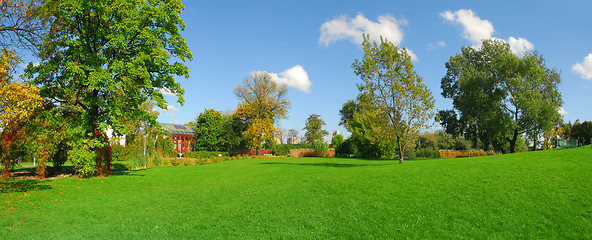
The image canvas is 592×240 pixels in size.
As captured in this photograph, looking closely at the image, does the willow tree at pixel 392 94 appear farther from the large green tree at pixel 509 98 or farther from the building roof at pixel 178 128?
the building roof at pixel 178 128

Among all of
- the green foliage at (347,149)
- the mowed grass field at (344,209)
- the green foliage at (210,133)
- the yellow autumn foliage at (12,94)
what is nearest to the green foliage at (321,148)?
the green foliage at (347,149)

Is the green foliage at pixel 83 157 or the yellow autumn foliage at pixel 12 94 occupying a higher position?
the yellow autumn foliage at pixel 12 94

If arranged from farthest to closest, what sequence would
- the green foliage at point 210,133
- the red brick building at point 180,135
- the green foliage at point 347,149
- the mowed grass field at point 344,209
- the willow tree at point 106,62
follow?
the red brick building at point 180,135
the green foliage at point 210,133
the green foliage at point 347,149
the willow tree at point 106,62
the mowed grass field at point 344,209

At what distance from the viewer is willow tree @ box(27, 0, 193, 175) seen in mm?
16531

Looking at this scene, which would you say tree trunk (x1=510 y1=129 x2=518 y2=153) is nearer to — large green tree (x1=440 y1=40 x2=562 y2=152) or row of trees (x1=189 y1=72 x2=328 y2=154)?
large green tree (x1=440 y1=40 x2=562 y2=152)

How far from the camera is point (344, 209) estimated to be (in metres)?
9.14

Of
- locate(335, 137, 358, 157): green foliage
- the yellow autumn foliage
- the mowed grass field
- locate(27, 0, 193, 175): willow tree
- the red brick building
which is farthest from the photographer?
the red brick building

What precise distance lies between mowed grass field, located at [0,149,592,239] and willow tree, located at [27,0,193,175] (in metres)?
5.57

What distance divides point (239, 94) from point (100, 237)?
47684 millimetres

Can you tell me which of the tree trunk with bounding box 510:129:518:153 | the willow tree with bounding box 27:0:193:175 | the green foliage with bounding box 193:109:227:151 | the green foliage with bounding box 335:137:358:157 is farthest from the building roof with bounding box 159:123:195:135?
the tree trunk with bounding box 510:129:518:153

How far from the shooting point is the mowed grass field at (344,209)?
7.32 metres

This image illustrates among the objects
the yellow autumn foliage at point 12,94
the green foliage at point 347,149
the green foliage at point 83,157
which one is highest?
the yellow autumn foliage at point 12,94

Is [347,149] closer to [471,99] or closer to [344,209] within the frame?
[471,99]

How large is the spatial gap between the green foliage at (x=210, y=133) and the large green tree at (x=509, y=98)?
37.3 meters
